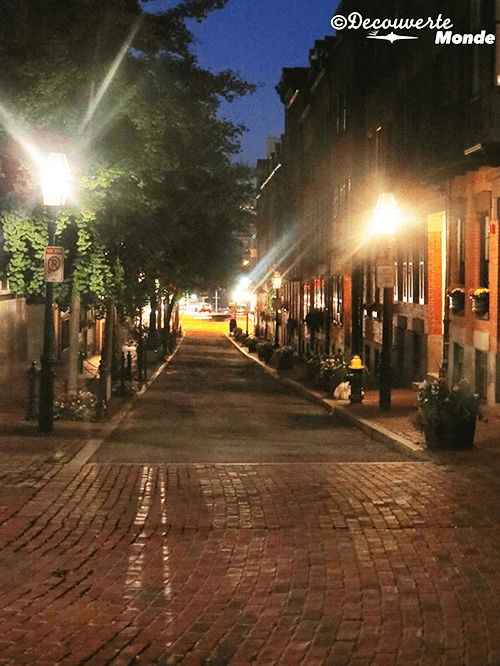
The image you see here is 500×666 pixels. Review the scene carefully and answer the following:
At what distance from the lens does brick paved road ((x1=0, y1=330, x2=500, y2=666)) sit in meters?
5.89

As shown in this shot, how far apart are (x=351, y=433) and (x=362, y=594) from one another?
11549 millimetres

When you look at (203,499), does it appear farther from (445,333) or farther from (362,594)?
(445,333)

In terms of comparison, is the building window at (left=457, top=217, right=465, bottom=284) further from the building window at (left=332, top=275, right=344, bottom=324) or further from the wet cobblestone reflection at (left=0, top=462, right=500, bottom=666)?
the building window at (left=332, top=275, right=344, bottom=324)

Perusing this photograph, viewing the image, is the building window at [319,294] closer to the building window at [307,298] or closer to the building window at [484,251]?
the building window at [307,298]

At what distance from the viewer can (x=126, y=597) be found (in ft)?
22.5

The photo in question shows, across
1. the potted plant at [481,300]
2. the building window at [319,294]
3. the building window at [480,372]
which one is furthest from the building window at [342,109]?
the potted plant at [481,300]

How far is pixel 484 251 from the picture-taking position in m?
20.5

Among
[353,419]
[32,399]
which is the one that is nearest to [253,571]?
[32,399]

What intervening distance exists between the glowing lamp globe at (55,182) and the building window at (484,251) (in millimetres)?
9127

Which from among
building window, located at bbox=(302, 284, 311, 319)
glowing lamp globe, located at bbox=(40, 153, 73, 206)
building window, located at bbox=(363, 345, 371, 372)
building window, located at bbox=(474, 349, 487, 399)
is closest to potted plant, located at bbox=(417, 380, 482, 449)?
glowing lamp globe, located at bbox=(40, 153, 73, 206)

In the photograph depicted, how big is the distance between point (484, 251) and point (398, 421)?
434cm

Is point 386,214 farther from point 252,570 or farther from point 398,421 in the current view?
point 252,570

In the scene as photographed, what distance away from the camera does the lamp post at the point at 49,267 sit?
1532 cm

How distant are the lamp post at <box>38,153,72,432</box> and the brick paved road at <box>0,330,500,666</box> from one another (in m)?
4.27
